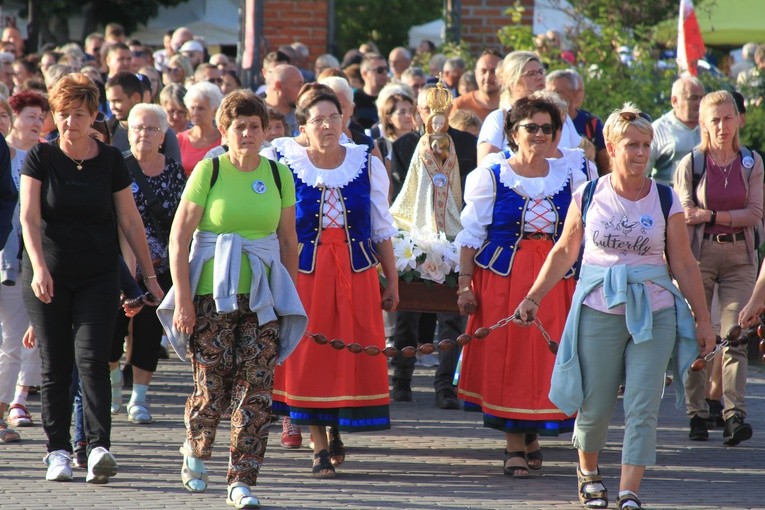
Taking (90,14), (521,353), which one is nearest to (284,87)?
(521,353)

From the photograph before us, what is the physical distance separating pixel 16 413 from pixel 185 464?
220 centimetres

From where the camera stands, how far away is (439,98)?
32.1ft

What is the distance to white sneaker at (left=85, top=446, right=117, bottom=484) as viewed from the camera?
24.0 feet

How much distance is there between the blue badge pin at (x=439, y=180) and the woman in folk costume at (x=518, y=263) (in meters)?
1.46

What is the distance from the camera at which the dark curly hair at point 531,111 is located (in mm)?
7926

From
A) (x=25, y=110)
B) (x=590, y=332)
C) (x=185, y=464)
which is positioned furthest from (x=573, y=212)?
(x=25, y=110)

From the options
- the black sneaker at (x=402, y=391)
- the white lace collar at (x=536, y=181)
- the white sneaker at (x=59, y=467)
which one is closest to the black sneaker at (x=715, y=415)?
the black sneaker at (x=402, y=391)

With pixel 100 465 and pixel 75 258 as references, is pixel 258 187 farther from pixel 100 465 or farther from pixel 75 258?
pixel 100 465

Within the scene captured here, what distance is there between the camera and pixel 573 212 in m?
7.16

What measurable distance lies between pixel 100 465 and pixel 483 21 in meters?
11.8

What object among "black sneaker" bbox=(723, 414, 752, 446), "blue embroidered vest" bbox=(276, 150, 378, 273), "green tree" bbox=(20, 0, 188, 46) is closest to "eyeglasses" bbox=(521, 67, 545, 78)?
"blue embroidered vest" bbox=(276, 150, 378, 273)

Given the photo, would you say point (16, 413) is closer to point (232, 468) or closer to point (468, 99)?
point (232, 468)

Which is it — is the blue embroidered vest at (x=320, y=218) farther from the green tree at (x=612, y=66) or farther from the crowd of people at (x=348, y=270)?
the green tree at (x=612, y=66)

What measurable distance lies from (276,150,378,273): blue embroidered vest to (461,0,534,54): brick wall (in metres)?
10.4
